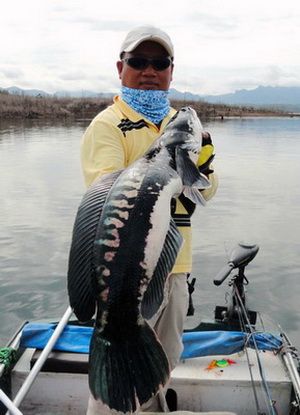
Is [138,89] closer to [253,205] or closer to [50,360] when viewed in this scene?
[50,360]

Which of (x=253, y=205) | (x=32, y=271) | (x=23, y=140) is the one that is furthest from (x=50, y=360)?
(x=23, y=140)

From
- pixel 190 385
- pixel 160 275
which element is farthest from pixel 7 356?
pixel 160 275

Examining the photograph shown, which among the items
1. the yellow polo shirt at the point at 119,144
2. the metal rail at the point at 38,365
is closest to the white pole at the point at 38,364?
the metal rail at the point at 38,365

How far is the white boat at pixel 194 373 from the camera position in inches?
133

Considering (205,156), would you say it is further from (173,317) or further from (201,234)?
(201,234)

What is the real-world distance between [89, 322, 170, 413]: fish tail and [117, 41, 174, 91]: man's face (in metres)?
1.53

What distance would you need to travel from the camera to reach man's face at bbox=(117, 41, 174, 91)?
263 cm

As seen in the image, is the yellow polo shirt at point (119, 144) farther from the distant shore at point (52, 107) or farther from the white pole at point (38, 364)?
the distant shore at point (52, 107)

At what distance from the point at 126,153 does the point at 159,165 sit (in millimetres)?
562

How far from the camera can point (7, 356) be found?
3.50 metres

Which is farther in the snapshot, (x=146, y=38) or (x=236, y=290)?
(x=236, y=290)

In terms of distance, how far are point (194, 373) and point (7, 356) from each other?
1.52 meters

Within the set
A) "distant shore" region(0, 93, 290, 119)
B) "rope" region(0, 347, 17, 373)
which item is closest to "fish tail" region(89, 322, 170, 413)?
"rope" region(0, 347, 17, 373)

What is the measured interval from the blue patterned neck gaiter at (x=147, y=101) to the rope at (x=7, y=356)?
2.23 m
